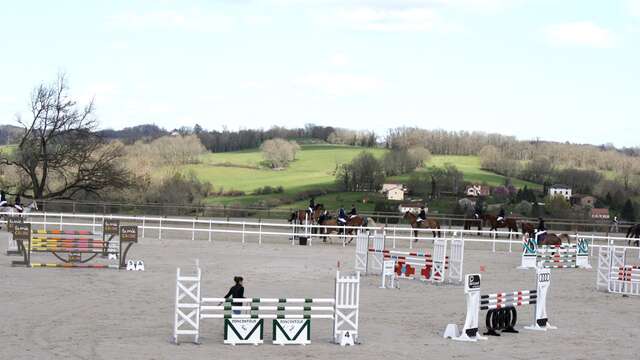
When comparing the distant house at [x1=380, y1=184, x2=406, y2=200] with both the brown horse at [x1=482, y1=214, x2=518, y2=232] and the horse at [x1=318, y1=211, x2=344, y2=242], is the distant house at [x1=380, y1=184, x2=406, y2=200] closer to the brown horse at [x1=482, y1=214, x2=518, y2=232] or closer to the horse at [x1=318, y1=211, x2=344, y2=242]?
the brown horse at [x1=482, y1=214, x2=518, y2=232]

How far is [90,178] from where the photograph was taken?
187 feet

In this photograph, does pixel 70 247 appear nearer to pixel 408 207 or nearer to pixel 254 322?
pixel 254 322

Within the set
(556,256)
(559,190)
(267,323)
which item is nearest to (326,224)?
(556,256)

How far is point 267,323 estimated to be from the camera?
664 inches

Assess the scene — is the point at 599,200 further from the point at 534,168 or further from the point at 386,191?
the point at 386,191

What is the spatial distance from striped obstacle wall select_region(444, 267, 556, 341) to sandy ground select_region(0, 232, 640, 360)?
31cm

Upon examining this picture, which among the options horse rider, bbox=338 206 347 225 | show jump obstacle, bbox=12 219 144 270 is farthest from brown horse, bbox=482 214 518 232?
show jump obstacle, bbox=12 219 144 270

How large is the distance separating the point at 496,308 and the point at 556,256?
53.5 feet

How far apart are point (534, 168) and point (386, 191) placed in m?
25.2

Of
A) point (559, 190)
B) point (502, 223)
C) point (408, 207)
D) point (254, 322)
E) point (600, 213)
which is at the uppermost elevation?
point (254, 322)

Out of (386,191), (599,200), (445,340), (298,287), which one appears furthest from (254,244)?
(599,200)

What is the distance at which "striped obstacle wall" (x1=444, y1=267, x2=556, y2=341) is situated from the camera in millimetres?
15977

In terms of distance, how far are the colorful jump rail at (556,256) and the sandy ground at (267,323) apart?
4.12 feet

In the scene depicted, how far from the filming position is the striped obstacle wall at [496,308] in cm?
1598
